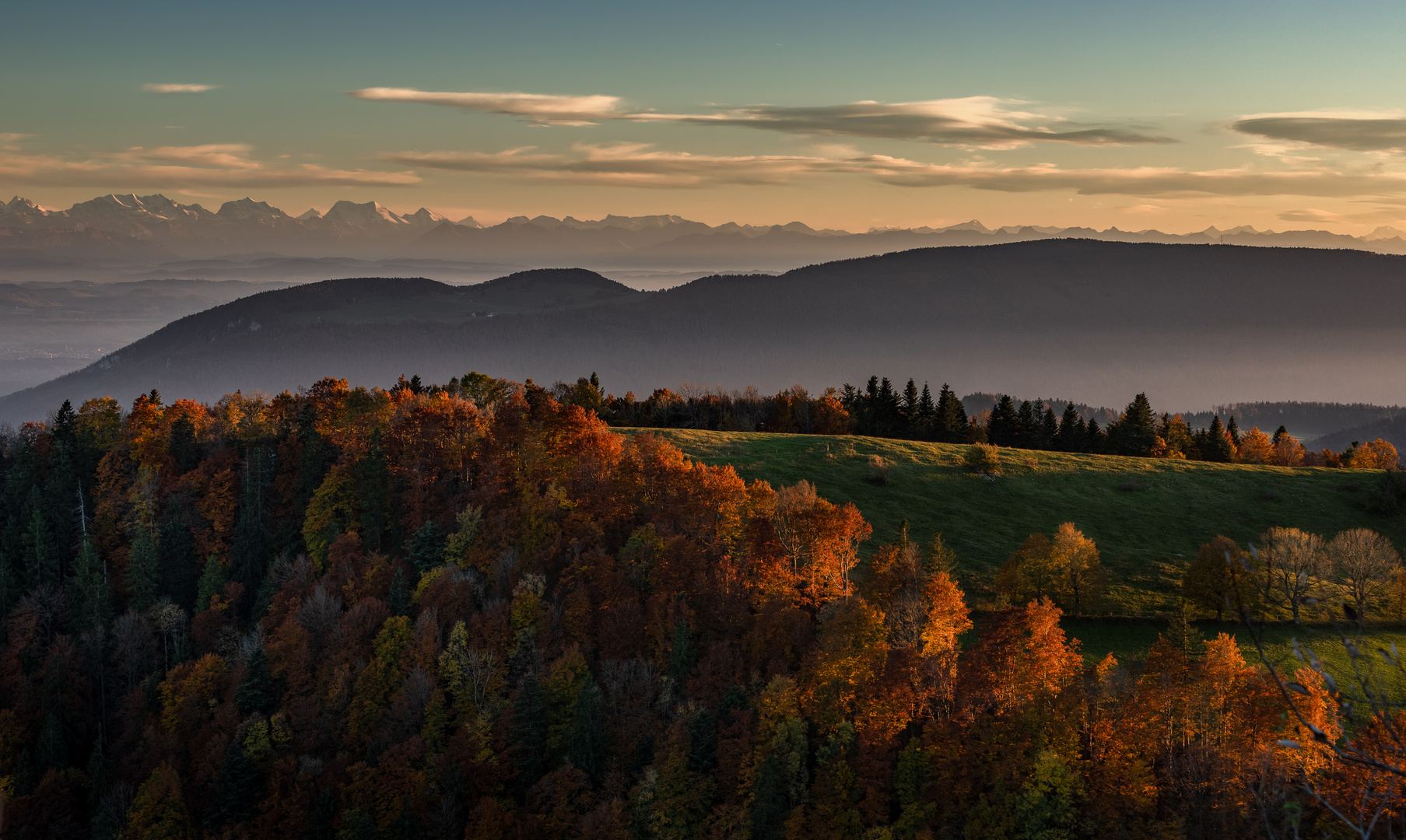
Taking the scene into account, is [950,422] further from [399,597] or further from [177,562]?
[177,562]

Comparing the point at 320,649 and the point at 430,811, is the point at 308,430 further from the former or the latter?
the point at 430,811

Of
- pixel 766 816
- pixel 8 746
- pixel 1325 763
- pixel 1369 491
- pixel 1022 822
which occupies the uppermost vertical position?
pixel 1369 491

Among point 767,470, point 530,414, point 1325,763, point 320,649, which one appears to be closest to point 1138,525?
point 767,470

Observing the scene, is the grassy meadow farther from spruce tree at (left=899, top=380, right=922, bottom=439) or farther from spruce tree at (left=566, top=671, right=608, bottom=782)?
spruce tree at (left=566, top=671, right=608, bottom=782)

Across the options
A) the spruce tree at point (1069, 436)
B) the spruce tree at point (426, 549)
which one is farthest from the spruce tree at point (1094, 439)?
the spruce tree at point (426, 549)

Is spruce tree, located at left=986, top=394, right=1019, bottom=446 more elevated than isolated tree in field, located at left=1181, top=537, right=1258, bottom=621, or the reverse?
spruce tree, located at left=986, top=394, right=1019, bottom=446

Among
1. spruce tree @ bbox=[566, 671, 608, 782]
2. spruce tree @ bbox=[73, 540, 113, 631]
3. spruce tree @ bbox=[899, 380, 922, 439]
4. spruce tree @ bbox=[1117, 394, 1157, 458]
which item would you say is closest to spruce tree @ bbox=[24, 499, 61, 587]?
spruce tree @ bbox=[73, 540, 113, 631]
